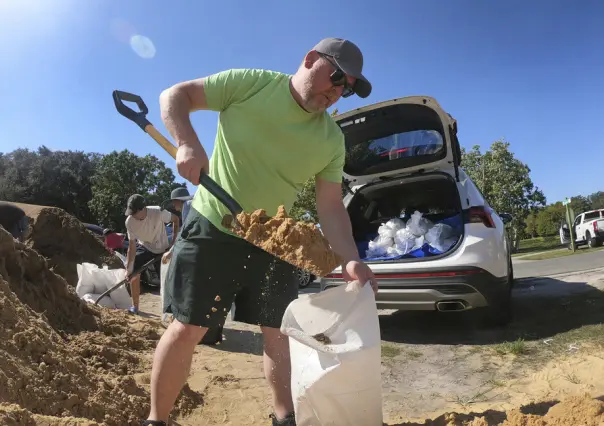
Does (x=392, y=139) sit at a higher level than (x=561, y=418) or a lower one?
higher

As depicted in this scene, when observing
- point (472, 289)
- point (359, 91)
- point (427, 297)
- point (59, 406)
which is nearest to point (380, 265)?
point (427, 297)

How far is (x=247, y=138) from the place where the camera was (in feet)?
6.40

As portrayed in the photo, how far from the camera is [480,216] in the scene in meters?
3.94

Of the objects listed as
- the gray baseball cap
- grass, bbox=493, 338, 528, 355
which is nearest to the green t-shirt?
the gray baseball cap

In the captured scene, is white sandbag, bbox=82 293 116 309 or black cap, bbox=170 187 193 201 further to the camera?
black cap, bbox=170 187 193 201

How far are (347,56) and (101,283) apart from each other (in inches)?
185

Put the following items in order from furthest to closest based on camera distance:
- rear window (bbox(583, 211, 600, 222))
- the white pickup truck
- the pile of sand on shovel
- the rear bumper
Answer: rear window (bbox(583, 211, 600, 222)) < the white pickup truck < the rear bumper < the pile of sand on shovel

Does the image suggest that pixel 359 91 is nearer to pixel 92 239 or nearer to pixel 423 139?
pixel 423 139

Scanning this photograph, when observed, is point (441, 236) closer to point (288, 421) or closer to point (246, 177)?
point (288, 421)

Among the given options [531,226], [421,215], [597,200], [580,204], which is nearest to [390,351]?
[421,215]

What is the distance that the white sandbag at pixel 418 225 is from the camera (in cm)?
454

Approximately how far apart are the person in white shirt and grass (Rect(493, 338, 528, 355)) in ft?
12.6

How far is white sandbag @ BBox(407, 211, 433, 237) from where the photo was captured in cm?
454

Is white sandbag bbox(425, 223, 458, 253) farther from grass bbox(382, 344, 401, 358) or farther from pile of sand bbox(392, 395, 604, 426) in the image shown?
pile of sand bbox(392, 395, 604, 426)
